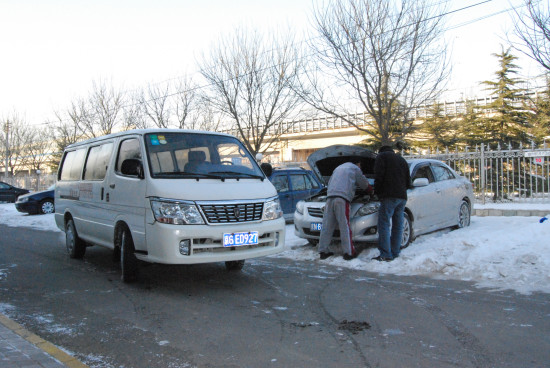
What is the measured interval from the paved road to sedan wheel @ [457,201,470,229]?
3.94 meters

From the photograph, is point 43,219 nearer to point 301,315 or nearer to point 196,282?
point 196,282

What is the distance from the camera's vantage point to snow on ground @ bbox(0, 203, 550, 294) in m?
6.08

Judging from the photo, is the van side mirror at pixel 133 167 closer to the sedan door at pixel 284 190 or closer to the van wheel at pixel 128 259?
the van wheel at pixel 128 259

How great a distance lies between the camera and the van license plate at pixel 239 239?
18.3ft

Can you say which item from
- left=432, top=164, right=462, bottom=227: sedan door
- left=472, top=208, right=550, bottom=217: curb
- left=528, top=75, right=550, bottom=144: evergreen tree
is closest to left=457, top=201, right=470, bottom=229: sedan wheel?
left=432, top=164, right=462, bottom=227: sedan door

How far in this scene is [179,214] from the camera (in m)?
5.47

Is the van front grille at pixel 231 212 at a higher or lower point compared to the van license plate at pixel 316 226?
higher

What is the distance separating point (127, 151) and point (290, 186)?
20.8 ft

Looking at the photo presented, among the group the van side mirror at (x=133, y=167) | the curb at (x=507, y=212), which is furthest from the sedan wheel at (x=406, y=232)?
the curb at (x=507, y=212)

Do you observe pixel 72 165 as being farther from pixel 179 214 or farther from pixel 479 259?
pixel 479 259

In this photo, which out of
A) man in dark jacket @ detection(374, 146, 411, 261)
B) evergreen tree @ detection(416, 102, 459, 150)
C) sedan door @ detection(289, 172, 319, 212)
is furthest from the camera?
evergreen tree @ detection(416, 102, 459, 150)

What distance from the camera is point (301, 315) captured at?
4762mm

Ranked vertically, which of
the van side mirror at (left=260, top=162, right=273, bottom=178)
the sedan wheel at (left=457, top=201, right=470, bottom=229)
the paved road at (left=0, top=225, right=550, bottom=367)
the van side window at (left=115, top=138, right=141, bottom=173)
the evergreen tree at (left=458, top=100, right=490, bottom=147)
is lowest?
the paved road at (left=0, top=225, right=550, bottom=367)

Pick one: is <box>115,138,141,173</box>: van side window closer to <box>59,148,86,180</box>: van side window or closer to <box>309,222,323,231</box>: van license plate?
<box>59,148,86,180</box>: van side window
